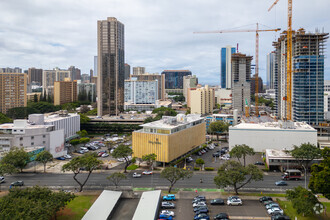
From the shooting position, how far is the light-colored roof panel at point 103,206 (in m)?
24.1

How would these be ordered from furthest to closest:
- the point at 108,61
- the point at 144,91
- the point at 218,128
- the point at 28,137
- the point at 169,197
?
the point at 144,91
the point at 108,61
the point at 218,128
the point at 28,137
the point at 169,197

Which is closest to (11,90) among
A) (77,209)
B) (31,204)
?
(77,209)

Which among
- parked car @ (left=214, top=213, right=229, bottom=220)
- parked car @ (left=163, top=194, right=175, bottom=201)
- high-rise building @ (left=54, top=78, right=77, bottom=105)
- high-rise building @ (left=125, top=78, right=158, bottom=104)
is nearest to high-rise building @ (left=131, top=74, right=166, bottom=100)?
high-rise building @ (left=125, top=78, right=158, bottom=104)

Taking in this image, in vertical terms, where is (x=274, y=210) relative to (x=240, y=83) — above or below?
below

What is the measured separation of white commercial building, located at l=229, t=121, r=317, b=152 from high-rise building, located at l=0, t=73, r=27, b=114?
275 feet

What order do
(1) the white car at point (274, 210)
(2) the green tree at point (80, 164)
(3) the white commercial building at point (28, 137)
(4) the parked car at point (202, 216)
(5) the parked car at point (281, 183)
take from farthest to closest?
(3) the white commercial building at point (28, 137) → (5) the parked car at point (281, 183) → (2) the green tree at point (80, 164) → (1) the white car at point (274, 210) → (4) the parked car at point (202, 216)

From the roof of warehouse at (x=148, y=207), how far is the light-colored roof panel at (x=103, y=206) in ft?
9.36

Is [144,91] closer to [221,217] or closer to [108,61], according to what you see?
[108,61]

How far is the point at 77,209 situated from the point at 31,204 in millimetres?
6448

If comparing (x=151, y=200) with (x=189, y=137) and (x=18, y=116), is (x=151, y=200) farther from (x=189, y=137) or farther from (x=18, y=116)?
(x=18, y=116)

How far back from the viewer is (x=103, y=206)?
26.2 meters

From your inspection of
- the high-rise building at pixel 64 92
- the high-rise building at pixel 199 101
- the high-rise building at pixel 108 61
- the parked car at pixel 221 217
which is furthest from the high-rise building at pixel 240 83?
the parked car at pixel 221 217

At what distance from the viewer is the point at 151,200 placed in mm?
27188

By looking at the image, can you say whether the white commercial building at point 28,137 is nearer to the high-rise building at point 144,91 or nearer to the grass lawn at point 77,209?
the grass lawn at point 77,209
